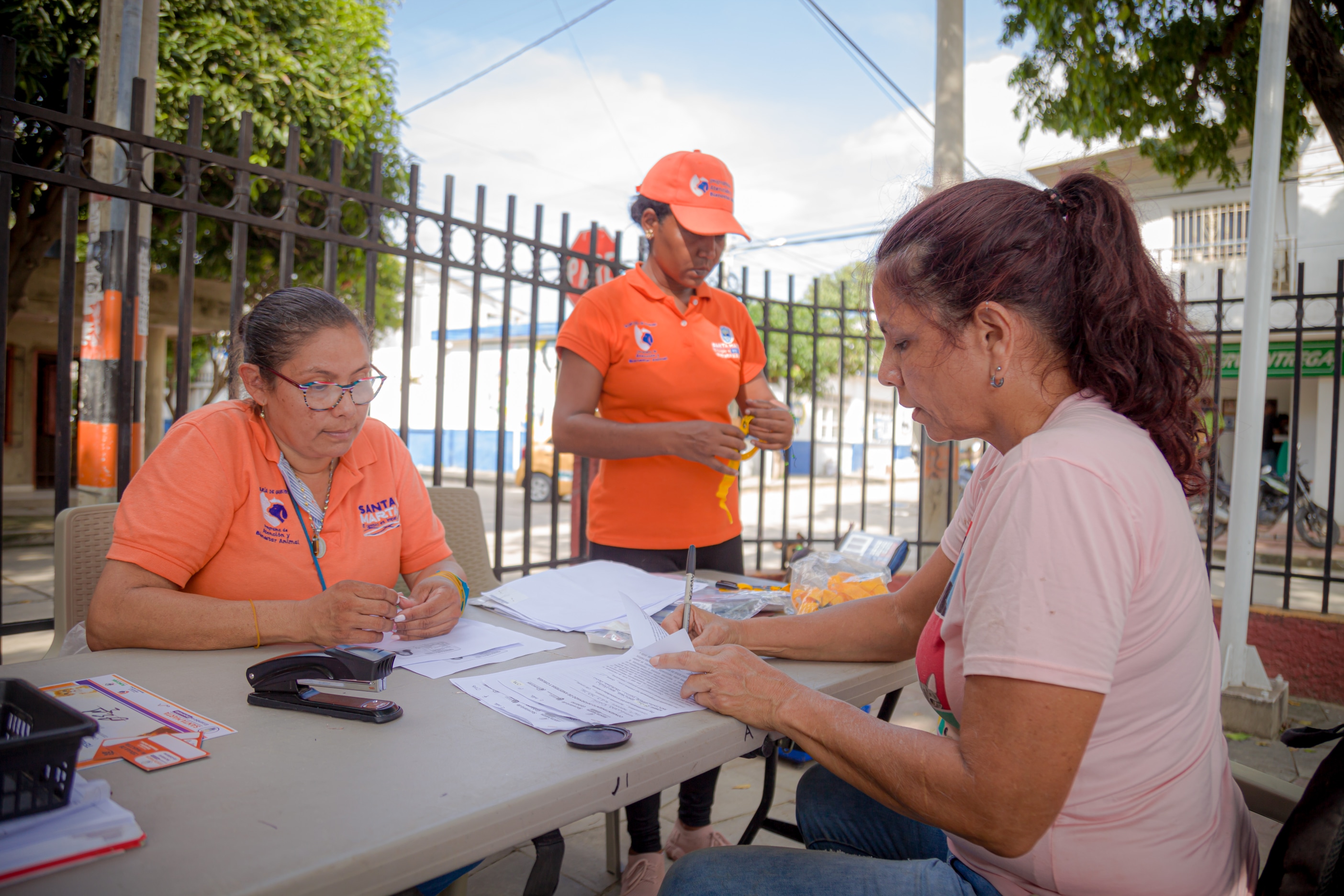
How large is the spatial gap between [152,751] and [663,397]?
70.1 inches

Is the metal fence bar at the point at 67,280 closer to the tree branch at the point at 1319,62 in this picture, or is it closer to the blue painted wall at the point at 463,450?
the tree branch at the point at 1319,62

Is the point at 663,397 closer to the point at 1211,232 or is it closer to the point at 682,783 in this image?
the point at 682,783

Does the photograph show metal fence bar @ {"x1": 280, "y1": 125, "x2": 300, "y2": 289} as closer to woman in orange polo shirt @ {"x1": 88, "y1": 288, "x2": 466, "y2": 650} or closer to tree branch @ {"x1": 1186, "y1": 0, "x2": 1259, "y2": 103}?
woman in orange polo shirt @ {"x1": 88, "y1": 288, "x2": 466, "y2": 650}

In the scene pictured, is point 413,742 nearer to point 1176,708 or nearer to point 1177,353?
point 1176,708

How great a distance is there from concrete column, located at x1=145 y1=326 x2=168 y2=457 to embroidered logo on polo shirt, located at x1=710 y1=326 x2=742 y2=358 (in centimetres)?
613

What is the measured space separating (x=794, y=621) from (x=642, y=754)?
2.10 ft

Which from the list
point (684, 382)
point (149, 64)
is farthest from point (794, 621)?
point (149, 64)

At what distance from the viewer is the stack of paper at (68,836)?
0.76m

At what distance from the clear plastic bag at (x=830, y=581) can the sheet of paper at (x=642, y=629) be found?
0.57 meters

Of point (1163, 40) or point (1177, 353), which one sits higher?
point (1163, 40)

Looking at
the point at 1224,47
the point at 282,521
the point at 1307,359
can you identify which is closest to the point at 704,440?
the point at 282,521

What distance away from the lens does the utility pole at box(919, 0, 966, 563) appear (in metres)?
5.60

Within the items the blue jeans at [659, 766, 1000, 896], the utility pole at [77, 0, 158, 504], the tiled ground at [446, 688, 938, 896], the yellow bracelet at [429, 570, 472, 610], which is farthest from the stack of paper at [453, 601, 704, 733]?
the utility pole at [77, 0, 158, 504]

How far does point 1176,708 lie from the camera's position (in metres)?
1.10
